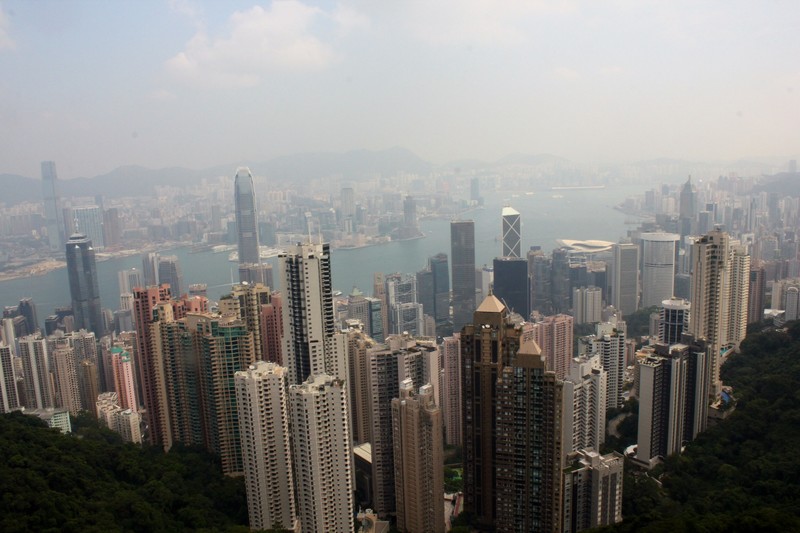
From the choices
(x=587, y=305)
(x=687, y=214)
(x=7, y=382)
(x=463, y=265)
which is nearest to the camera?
(x=7, y=382)

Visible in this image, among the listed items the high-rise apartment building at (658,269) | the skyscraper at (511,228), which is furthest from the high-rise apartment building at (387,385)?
the high-rise apartment building at (658,269)

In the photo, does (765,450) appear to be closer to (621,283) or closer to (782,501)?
(782,501)

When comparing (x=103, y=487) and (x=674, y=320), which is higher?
(x=674, y=320)

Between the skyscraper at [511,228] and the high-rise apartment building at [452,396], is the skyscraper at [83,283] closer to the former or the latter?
the high-rise apartment building at [452,396]

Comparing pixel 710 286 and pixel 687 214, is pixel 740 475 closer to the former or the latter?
pixel 710 286

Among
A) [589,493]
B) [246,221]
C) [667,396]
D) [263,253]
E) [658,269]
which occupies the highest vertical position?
[246,221]

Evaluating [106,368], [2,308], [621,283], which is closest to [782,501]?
[106,368]

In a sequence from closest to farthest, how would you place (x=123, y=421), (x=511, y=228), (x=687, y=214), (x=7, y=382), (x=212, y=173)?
(x=123, y=421)
(x=7, y=382)
(x=212, y=173)
(x=511, y=228)
(x=687, y=214)

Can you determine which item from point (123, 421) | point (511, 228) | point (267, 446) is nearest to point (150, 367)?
point (123, 421)
